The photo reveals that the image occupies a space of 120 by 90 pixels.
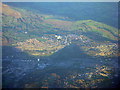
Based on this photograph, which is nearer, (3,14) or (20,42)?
(20,42)

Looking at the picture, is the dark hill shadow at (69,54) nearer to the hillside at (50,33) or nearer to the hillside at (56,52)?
the hillside at (56,52)

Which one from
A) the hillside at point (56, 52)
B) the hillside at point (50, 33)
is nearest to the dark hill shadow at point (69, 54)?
the hillside at point (56, 52)

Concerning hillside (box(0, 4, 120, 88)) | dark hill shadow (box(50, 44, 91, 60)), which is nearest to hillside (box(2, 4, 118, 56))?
hillside (box(0, 4, 120, 88))

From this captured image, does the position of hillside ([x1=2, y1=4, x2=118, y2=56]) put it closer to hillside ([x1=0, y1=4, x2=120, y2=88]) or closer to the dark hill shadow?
hillside ([x1=0, y1=4, x2=120, y2=88])

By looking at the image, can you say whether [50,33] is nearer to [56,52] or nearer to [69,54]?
[56,52]

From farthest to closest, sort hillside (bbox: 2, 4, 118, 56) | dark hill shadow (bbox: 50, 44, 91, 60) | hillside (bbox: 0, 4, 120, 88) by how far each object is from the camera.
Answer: hillside (bbox: 2, 4, 118, 56) → dark hill shadow (bbox: 50, 44, 91, 60) → hillside (bbox: 0, 4, 120, 88)

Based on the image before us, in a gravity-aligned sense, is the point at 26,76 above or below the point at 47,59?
below

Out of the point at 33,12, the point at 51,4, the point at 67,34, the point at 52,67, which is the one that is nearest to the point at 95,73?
the point at 52,67

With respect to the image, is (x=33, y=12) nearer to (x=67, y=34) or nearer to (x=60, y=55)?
(x=67, y=34)

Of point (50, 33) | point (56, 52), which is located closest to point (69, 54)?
point (56, 52)

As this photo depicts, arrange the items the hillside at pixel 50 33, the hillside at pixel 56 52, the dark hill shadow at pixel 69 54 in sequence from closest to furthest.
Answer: the hillside at pixel 56 52 → the dark hill shadow at pixel 69 54 → the hillside at pixel 50 33

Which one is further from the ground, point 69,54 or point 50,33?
point 50,33
